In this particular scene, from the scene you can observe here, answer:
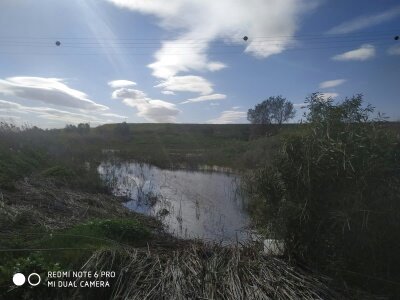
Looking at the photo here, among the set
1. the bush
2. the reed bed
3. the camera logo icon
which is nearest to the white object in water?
the bush

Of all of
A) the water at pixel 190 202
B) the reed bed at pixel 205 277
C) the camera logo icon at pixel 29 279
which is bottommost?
the water at pixel 190 202

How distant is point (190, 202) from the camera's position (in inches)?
653

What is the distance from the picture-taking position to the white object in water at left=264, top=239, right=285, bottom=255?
6.92m

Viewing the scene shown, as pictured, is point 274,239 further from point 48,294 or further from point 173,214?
point 173,214

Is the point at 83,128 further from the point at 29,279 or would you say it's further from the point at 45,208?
the point at 29,279

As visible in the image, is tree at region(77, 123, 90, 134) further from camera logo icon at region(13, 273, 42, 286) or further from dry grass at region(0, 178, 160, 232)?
camera logo icon at region(13, 273, 42, 286)

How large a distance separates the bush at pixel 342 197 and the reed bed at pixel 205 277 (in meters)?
0.66

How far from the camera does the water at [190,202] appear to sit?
12.2 m

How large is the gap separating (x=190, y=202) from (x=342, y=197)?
35.0 ft

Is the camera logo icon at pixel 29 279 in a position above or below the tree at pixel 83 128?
below

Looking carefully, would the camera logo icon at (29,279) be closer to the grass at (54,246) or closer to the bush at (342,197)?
the grass at (54,246)

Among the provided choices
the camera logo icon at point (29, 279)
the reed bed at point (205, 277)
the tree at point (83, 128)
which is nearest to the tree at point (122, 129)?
the tree at point (83, 128)

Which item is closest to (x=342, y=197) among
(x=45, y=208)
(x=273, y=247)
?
(x=273, y=247)

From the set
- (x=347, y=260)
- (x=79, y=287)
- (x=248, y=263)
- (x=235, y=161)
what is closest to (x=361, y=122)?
(x=347, y=260)
